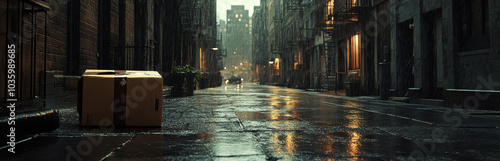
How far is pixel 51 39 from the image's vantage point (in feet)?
21.0

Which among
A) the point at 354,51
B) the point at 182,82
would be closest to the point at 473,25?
the point at 354,51

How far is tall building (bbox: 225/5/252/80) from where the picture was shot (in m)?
135

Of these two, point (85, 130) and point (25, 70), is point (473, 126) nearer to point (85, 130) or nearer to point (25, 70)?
point (85, 130)

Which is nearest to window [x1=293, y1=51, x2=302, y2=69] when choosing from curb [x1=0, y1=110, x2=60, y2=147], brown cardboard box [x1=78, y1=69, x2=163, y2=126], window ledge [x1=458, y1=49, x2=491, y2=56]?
window ledge [x1=458, y1=49, x2=491, y2=56]

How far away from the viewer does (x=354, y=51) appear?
19000mm

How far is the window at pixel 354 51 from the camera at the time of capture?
724 inches

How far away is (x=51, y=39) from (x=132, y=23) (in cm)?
547

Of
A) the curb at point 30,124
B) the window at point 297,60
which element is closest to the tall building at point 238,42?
the window at point 297,60

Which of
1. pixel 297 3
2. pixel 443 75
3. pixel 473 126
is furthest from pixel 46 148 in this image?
pixel 297 3

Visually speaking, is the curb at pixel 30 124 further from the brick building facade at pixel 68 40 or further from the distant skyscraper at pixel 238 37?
the distant skyscraper at pixel 238 37

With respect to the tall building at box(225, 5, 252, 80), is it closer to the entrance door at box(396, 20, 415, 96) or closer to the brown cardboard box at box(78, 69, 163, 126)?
the entrance door at box(396, 20, 415, 96)

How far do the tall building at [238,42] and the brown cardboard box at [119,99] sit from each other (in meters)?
124

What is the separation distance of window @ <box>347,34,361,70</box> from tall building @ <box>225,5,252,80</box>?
109 metres

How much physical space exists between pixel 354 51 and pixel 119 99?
16642mm
